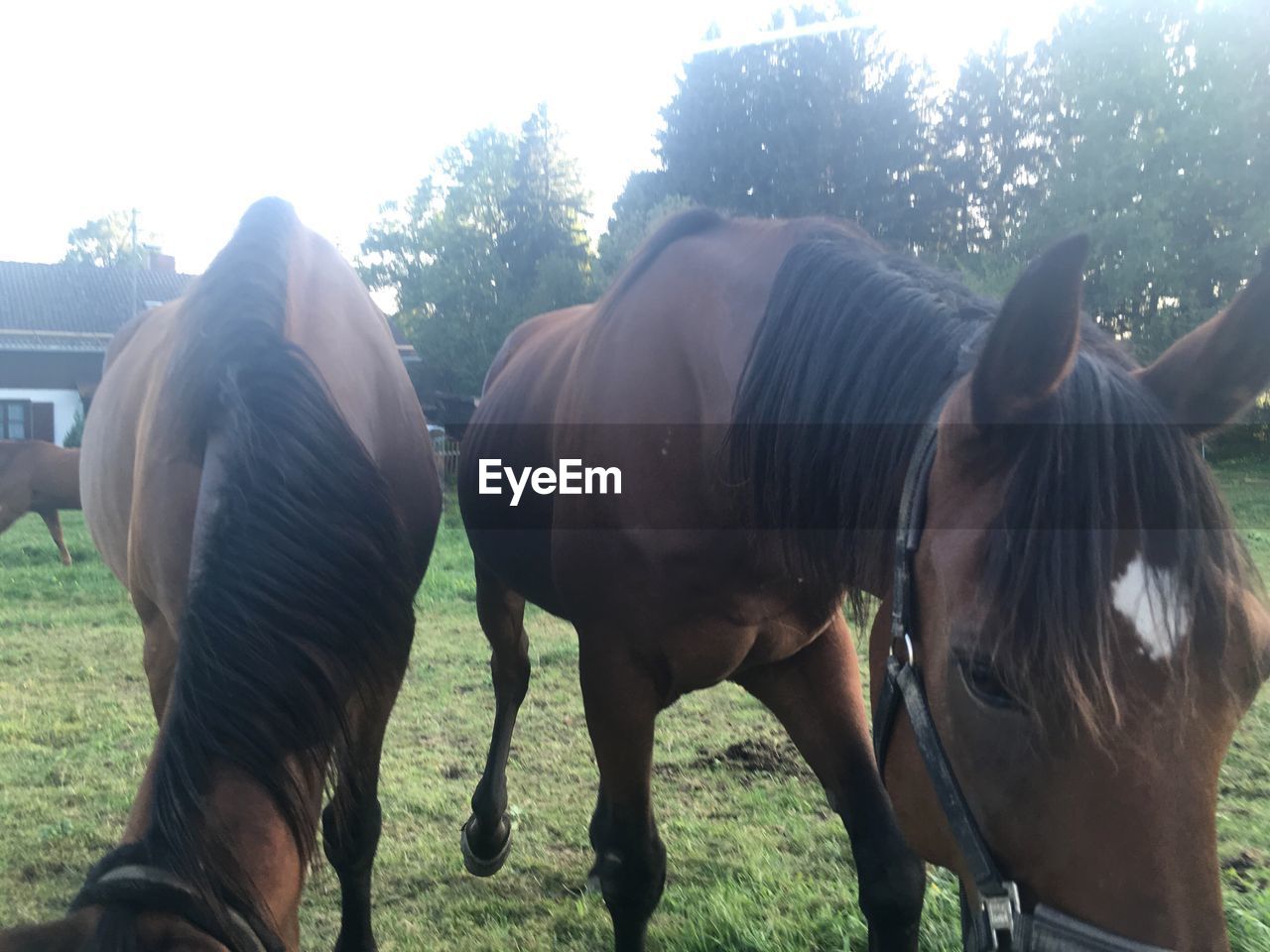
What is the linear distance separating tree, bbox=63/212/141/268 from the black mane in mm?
50301

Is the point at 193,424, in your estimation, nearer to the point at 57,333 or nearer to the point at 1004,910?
the point at 1004,910

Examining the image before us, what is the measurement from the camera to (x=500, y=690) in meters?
3.88

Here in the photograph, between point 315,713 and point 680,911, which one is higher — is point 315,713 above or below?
above

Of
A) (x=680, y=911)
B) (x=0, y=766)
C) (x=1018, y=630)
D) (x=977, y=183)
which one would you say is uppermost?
(x=977, y=183)

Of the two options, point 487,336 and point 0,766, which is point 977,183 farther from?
point 0,766

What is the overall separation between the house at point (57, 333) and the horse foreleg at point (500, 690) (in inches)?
532

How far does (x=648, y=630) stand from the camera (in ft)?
6.70

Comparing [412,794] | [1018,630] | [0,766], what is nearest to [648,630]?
[1018,630]

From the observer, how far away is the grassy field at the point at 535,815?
268 centimetres

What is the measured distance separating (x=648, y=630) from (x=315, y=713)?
0.96 metres

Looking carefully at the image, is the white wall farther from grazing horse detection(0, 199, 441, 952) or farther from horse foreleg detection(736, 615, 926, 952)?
horse foreleg detection(736, 615, 926, 952)

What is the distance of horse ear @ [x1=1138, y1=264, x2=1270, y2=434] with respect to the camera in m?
1.08

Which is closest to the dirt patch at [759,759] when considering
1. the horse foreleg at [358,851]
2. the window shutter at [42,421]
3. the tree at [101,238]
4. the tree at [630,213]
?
the horse foreleg at [358,851]

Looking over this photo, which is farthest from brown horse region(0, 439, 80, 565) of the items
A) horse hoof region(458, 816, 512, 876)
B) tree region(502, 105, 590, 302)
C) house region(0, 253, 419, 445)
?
tree region(502, 105, 590, 302)
